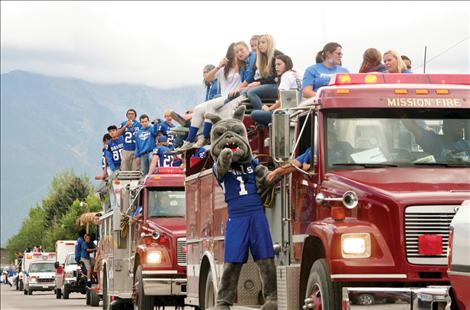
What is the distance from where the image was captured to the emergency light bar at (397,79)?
1244 cm

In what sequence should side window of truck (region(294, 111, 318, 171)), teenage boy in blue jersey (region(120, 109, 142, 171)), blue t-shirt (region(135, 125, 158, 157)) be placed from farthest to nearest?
teenage boy in blue jersey (region(120, 109, 142, 171)) < blue t-shirt (region(135, 125, 158, 157)) < side window of truck (region(294, 111, 318, 171))

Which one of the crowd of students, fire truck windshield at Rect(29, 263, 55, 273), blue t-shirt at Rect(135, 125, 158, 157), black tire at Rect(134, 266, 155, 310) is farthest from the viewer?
fire truck windshield at Rect(29, 263, 55, 273)

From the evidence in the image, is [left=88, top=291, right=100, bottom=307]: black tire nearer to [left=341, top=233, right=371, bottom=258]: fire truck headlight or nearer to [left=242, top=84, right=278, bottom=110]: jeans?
[left=242, top=84, right=278, bottom=110]: jeans

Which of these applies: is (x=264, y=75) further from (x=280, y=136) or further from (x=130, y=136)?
(x=130, y=136)

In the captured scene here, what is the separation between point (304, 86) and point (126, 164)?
14645 millimetres

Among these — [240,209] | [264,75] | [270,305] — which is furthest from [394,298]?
[264,75]

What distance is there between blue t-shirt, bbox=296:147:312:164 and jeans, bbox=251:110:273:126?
1464mm

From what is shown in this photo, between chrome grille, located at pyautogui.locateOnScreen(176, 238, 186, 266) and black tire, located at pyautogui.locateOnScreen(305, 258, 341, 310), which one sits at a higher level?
chrome grille, located at pyautogui.locateOnScreen(176, 238, 186, 266)

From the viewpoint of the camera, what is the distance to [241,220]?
1334cm

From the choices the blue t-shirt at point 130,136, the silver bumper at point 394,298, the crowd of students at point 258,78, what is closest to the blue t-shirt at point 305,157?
the crowd of students at point 258,78

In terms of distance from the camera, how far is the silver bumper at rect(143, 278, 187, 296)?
20.8m

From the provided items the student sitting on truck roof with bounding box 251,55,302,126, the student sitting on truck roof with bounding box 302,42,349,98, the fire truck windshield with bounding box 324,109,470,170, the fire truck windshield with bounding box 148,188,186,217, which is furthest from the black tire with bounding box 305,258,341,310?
the fire truck windshield with bounding box 148,188,186,217

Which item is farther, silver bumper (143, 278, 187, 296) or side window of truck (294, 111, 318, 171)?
silver bumper (143, 278, 187, 296)

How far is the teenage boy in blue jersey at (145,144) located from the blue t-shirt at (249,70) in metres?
8.96
